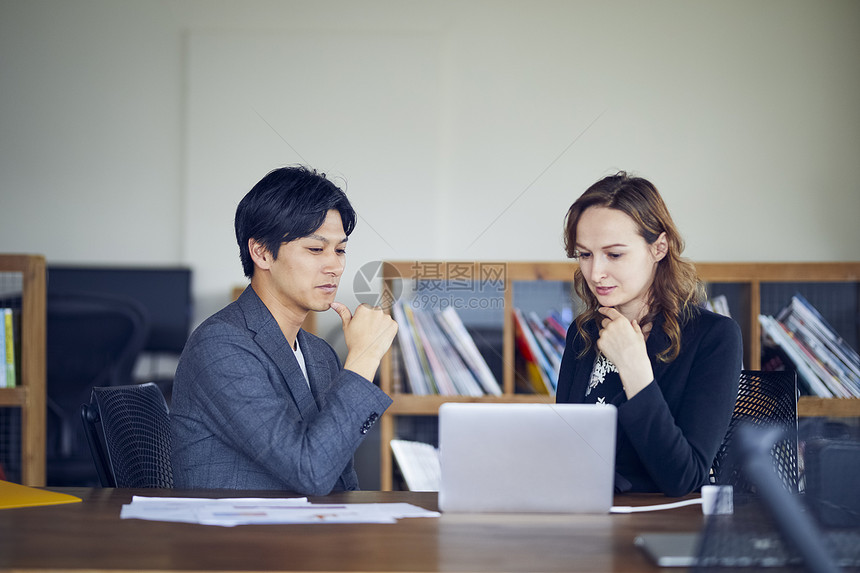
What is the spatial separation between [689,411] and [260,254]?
35.4 inches

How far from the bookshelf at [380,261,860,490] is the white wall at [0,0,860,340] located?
0.45 meters

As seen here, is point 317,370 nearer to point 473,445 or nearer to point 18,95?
point 473,445

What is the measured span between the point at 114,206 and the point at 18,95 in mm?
610

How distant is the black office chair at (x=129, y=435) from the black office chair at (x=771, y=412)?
3.76ft

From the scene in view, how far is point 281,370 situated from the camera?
4.82ft

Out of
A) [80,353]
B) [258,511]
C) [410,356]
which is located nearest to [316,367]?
[258,511]

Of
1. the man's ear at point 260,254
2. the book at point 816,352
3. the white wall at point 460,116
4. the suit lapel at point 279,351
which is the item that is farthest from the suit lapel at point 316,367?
the book at point 816,352

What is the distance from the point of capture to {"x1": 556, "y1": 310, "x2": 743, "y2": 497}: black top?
135 cm

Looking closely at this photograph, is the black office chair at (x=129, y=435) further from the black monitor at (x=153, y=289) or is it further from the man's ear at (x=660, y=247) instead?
the black monitor at (x=153, y=289)

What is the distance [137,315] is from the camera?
9.51 ft

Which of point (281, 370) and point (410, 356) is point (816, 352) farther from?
point (281, 370)

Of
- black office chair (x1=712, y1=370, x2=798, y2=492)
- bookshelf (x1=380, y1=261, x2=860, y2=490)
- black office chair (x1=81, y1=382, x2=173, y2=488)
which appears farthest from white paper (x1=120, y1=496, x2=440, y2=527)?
bookshelf (x1=380, y1=261, x2=860, y2=490)

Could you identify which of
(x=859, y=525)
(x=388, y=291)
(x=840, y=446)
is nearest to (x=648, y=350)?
(x=840, y=446)

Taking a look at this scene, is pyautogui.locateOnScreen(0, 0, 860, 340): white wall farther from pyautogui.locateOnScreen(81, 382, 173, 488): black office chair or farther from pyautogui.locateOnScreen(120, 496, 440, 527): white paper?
pyautogui.locateOnScreen(120, 496, 440, 527): white paper
